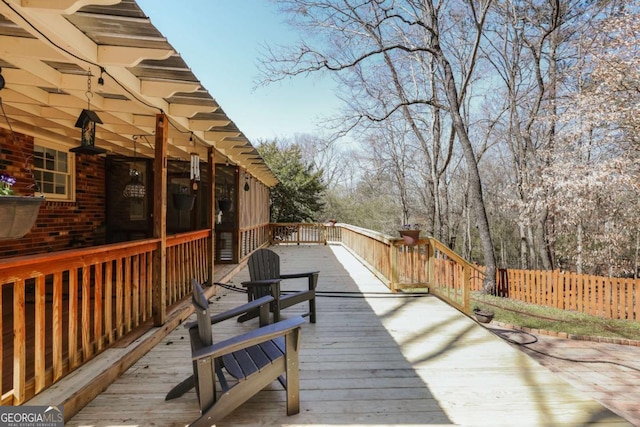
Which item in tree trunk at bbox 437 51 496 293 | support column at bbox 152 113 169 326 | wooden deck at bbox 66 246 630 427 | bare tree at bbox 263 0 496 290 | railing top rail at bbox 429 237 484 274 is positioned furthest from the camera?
bare tree at bbox 263 0 496 290

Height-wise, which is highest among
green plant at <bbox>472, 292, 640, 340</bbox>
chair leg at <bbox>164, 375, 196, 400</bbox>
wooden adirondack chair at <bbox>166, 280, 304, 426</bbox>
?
wooden adirondack chair at <bbox>166, 280, 304, 426</bbox>

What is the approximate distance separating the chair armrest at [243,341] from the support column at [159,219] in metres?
1.73

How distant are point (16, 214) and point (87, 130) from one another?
146 cm

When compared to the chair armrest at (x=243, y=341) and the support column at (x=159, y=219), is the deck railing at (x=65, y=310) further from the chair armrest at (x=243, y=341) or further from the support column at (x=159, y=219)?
the chair armrest at (x=243, y=341)

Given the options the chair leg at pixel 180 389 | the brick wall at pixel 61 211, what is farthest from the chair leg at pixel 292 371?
the brick wall at pixel 61 211

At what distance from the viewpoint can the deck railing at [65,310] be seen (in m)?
1.90

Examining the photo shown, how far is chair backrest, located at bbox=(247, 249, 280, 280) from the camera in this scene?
374 cm

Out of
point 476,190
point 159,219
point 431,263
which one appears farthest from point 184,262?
point 476,190

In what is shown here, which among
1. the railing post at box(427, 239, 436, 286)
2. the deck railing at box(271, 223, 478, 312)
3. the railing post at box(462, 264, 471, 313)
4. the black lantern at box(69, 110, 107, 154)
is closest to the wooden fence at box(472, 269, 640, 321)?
the deck railing at box(271, 223, 478, 312)

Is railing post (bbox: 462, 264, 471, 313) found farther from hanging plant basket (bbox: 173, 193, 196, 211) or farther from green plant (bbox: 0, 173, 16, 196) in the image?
green plant (bbox: 0, 173, 16, 196)

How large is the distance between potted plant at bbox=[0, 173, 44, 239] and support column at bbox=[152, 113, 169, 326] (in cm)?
146

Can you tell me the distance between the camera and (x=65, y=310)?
378 centimetres

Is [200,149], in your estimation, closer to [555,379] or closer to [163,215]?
[163,215]

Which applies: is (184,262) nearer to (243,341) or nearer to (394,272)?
(243,341)
